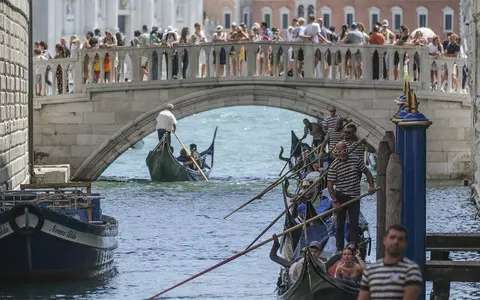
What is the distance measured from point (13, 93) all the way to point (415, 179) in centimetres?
690

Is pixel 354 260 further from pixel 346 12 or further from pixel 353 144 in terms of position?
pixel 346 12

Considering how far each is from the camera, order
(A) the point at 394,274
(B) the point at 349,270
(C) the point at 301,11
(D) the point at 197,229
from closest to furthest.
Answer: (A) the point at 394,274 → (B) the point at 349,270 → (D) the point at 197,229 → (C) the point at 301,11

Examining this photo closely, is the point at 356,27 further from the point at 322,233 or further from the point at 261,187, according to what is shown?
the point at 322,233

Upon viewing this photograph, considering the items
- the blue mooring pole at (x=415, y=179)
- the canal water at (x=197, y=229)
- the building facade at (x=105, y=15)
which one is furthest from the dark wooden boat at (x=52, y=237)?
the building facade at (x=105, y=15)

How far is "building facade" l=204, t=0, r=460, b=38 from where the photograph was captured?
58.4 metres

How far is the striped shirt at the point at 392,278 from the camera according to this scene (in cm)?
727

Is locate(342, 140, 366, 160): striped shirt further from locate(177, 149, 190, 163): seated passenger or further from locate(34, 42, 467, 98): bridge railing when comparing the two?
locate(177, 149, 190, 163): seated passenger

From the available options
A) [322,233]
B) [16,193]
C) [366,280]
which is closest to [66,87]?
[16,193]

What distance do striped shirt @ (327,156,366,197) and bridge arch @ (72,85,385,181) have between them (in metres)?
8.01

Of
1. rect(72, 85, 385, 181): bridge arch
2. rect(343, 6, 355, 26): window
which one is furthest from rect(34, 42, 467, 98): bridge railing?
rect(343, 6, 355, 26): window

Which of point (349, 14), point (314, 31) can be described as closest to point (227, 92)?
point (314, 31)

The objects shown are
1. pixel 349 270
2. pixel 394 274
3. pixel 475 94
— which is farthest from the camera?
pixel 475 94

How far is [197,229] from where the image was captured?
15.8m

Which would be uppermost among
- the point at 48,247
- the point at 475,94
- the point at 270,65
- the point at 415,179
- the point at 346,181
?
the point at 270,65
